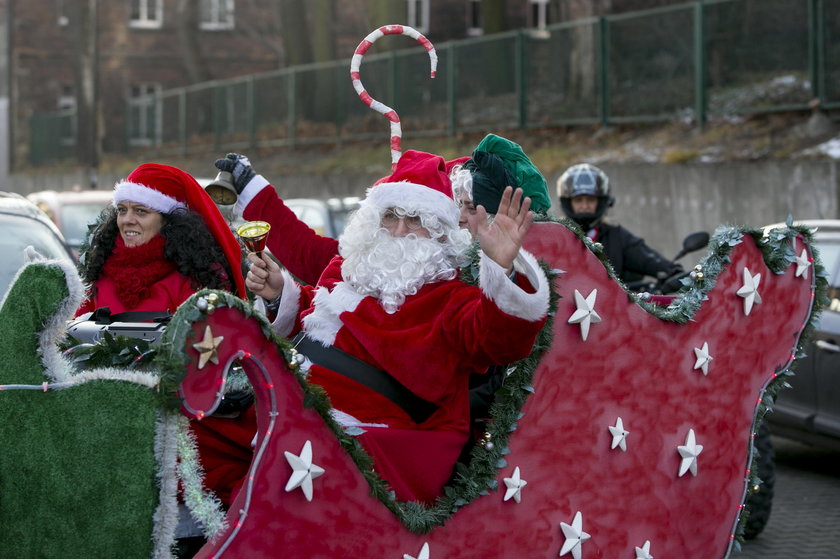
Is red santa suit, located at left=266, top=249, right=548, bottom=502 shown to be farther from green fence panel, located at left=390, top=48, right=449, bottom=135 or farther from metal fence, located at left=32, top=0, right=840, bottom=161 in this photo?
green fence panel, located at left=390, top=48, right=449, bottom=135

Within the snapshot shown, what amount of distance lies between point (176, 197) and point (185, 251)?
0.91ft

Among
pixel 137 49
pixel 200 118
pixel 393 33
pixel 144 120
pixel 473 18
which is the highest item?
pixel 473 18

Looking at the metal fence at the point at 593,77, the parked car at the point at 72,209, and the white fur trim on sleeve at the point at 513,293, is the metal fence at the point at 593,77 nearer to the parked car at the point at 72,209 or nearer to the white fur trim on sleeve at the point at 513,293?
the parked car at the point at 72,209

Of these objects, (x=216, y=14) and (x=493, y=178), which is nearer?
(x=493, y=178)

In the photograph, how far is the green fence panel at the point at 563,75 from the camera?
19.0 meters

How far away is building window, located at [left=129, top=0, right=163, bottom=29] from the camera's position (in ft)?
133

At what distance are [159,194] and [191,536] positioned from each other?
88.8 inches

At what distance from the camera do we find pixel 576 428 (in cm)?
427

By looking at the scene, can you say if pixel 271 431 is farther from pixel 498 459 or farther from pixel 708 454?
pixel 708 454

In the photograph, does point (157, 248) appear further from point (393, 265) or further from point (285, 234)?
point (393, 265)

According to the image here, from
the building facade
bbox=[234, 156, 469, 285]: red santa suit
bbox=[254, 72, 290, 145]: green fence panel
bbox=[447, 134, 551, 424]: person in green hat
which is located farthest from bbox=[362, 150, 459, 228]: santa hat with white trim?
the building facade

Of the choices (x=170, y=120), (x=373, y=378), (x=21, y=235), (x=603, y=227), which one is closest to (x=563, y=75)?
(x=603, y=227)

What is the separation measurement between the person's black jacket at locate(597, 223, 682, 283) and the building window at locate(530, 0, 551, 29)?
1138 inches

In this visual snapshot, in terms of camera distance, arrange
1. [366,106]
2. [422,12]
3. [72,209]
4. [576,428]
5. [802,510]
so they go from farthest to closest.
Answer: [422,12]
[366,106]
[72,209]
[802,510]
[576,428]
